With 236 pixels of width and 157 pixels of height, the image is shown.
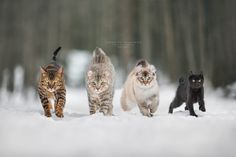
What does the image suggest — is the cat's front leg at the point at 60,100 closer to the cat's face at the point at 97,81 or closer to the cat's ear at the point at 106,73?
the cat's face at the point at 97,81

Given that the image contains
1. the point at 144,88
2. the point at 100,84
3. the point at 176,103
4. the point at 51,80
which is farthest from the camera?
the point at 176,103

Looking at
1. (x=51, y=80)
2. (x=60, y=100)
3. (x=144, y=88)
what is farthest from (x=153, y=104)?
(x=51, y=80)

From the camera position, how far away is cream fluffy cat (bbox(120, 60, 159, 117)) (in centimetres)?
397

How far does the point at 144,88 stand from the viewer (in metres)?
4.03

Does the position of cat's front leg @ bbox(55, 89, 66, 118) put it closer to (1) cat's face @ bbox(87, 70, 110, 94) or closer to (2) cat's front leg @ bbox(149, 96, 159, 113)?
(1) cat's face @ bbox(87, 70, 110, 94)

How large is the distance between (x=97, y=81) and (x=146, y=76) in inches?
16.8

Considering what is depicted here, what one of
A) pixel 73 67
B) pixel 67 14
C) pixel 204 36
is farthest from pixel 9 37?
pixel 204 36

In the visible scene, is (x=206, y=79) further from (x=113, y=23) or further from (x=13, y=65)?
(x=13, y=65)

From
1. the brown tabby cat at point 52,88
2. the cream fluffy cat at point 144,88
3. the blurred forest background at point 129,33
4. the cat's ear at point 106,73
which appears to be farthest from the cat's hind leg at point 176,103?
the blurred forest background at point 129,33

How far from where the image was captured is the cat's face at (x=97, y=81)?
3.90 m

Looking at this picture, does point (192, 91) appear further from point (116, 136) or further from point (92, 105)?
point (116, 136)

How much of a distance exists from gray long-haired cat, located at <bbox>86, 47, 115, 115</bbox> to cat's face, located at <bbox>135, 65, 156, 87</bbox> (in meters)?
0.24

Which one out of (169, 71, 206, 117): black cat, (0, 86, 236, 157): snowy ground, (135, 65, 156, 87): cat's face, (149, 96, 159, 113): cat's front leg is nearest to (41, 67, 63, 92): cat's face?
(0, 86, 236, 157): snowy ground

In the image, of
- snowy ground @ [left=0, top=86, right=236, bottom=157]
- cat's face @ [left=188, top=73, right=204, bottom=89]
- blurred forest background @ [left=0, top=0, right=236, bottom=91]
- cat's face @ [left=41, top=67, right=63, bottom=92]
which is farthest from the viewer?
blurred forest background @ [left=0, top=0, right=236, bottom=91]
